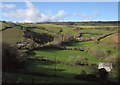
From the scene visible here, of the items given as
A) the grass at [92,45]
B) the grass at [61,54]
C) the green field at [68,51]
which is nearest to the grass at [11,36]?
the green field at [68,51]

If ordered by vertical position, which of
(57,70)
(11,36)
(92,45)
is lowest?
(57,70)

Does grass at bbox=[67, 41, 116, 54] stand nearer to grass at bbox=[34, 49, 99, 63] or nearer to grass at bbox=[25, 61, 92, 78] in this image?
grass at bbox=[34, 49, 99, 63]

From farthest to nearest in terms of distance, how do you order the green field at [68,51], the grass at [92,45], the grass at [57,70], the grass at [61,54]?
the grass at [92,45], the grass at [61,54], the green field at [68,51], the grass at [57,70]

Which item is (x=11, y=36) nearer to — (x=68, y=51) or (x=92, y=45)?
(x=68, y=51)

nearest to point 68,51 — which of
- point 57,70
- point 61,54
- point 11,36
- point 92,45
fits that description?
point 61,54

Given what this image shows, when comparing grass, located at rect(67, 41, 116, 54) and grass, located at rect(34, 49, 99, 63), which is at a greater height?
grass, located at rect(67, 41, 116, 54)

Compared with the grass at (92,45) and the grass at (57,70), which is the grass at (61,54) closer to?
the grass at (92,45)

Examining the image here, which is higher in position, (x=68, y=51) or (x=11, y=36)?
(x=11, y=36)

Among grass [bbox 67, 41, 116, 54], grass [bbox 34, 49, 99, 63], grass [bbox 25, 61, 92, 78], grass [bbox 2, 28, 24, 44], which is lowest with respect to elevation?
grass [bbox 25, 61, 92, 78]

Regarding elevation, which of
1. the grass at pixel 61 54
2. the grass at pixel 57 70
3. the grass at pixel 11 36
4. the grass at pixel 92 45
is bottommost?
the grass at pixel 57 70

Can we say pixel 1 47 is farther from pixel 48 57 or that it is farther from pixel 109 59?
pixel 109 59

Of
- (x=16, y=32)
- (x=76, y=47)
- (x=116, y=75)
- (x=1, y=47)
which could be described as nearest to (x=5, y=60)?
(x=1, y=47)

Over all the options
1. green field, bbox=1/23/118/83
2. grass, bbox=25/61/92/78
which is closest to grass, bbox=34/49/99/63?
green field, bbox=1/23/118/83

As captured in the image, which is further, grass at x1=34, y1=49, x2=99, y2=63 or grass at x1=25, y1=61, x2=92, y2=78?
grass at x1=34, y1=49, x2=99, y2=63
